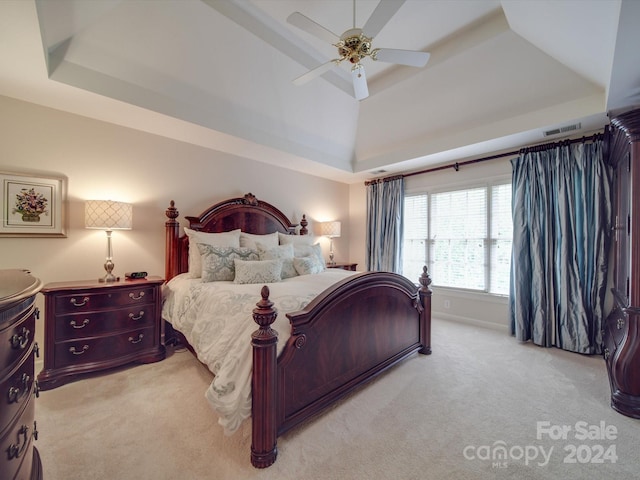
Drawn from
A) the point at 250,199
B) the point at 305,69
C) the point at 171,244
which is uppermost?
the point at 305,69

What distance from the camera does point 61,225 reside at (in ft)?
8.48

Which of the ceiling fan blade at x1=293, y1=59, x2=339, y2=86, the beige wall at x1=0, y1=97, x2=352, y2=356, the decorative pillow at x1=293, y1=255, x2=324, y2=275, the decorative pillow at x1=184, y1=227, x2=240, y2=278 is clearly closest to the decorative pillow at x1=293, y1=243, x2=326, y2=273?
the decorative pillow at x1=293, y1=255, x2=324, y2=275

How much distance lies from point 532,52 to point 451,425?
11.4 feet

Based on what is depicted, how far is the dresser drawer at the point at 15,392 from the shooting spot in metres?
0.80

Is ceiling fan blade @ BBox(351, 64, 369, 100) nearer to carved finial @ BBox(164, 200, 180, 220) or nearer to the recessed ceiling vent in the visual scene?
the recessed ceiling vent

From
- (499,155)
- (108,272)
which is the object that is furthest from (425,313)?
(108,272)

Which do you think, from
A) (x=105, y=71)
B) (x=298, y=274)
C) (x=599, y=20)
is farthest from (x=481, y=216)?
(x=105, y=71)

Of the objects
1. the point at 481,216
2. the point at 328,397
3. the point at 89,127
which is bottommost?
the point at 328,397

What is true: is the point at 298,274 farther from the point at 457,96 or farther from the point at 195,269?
the point at 457,96

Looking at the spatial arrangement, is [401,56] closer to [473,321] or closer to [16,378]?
[16,378]

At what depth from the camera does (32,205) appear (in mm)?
2447

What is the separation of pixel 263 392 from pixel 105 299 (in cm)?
191

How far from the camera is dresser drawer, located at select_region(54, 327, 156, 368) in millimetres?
2270

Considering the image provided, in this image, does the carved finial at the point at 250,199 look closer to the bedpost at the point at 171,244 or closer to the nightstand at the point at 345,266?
the bedpost at the point at 171,244
